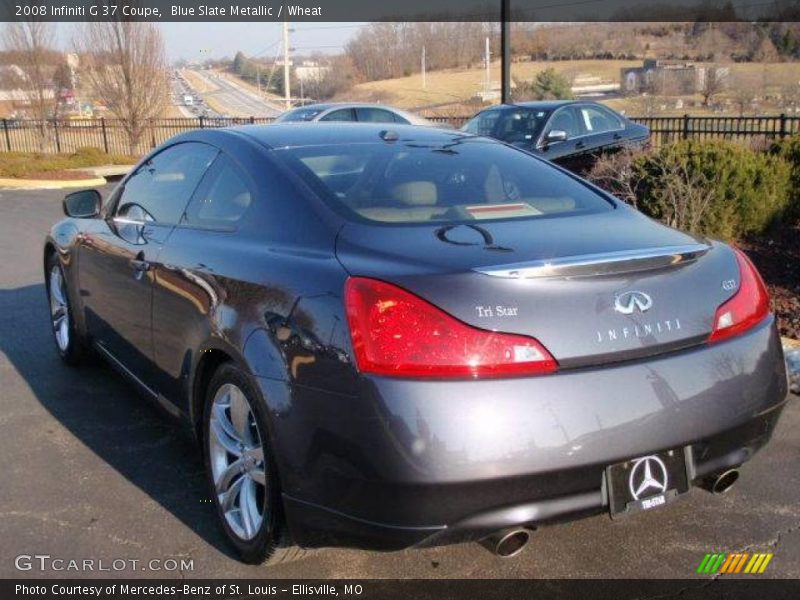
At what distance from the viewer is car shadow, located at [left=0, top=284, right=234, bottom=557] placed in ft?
11.9

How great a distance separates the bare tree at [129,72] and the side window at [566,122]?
16.9 metres

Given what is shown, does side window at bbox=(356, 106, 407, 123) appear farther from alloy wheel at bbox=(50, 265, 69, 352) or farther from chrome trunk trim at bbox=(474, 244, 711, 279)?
chrome trunk trim at bbox=(474, 244, 711, 279)

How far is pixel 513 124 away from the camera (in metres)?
12.3

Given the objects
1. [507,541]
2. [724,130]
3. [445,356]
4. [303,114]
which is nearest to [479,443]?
[445,356]

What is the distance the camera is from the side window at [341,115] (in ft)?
45.1

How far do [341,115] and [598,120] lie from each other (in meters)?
4.31

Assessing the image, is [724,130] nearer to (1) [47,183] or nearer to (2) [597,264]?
(2) [597,264]

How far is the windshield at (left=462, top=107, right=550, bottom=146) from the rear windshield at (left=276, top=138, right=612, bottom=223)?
8176mm

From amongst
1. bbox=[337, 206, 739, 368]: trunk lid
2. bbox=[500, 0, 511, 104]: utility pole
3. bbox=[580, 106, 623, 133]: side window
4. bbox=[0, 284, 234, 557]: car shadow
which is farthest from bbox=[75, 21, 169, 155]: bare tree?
bbox=[337, 206, 739, 368]: trunk lid

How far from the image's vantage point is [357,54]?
57406mm

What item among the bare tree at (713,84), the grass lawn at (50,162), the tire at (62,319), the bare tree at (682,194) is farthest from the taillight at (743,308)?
the bare tree at (713,84)

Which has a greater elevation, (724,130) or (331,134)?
(331,134)

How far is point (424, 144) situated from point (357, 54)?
56082 mm

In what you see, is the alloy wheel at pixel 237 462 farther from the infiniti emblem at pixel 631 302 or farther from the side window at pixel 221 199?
the infiniti emblem at pixel 631 302
